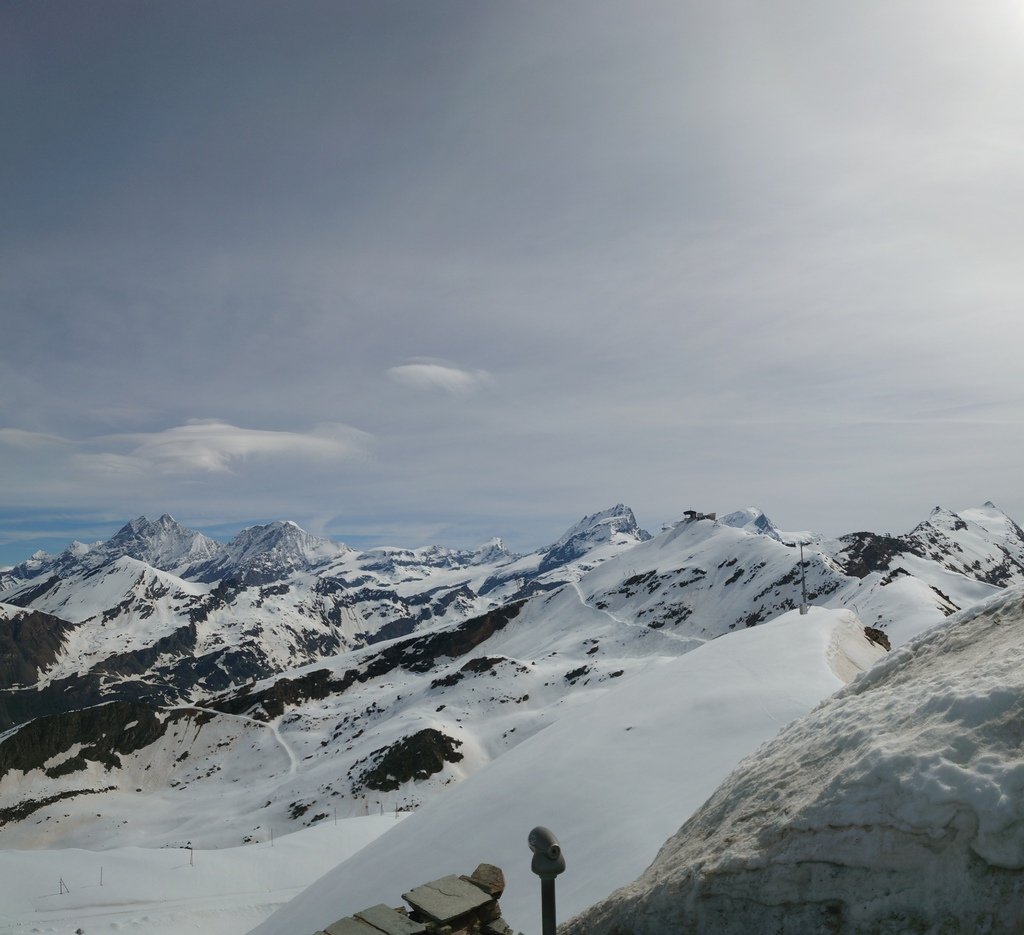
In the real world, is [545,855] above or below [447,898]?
above

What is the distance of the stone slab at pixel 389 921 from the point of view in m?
7.11

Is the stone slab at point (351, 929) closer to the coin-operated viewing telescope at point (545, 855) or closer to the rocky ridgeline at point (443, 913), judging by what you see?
the rocky ridgeline at point (443, 913)

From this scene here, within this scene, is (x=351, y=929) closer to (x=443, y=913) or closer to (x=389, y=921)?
(x=389, y=921)

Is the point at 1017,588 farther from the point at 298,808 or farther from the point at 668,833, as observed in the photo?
the point at 298,808

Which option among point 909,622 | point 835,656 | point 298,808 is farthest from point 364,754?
point 835,656

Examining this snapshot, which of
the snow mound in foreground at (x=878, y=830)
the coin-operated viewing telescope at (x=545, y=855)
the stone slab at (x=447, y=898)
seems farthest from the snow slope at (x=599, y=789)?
the coin-operated viewing telescope at (x=545, y=855)

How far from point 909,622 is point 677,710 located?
55831mm

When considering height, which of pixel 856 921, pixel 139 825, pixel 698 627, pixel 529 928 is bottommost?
pixel 139 825

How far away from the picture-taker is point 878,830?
5.07 m

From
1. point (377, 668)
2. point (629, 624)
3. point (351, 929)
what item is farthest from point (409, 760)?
point (351, 929)

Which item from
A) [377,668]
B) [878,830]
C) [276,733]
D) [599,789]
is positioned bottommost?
[276,733]

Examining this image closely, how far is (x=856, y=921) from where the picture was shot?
4.91 meters

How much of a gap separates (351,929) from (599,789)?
9.08 metres

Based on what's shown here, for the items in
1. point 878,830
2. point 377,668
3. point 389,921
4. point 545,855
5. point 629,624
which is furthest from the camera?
point 377,668
